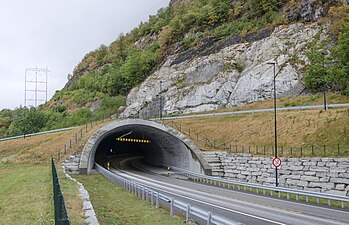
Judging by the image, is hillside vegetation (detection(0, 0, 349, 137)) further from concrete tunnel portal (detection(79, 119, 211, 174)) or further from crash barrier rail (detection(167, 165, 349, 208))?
crash barrier rail (detection(167, 165, 349, 208))

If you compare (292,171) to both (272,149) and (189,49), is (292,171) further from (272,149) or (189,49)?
(189,49)

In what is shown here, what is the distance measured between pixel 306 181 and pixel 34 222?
22.3 metres

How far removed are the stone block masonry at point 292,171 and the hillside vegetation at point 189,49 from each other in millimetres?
→ 21213

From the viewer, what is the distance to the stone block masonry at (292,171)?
88.2 feet

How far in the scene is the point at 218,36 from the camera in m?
86.9

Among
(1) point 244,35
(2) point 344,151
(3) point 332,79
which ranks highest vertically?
(1) point 244,35

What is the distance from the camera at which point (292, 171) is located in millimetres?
30812

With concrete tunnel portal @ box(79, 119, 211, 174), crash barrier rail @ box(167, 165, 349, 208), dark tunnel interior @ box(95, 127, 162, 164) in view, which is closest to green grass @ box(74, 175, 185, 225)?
crash barrier rail @ box(167, 165, 349, 208)

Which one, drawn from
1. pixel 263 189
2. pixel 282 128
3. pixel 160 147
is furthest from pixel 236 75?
pixel 263 189

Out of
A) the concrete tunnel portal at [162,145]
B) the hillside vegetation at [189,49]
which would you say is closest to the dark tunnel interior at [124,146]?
the concrete tunnel portal at [162,145]

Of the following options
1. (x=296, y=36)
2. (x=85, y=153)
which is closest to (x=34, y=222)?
(x=85, y=153)

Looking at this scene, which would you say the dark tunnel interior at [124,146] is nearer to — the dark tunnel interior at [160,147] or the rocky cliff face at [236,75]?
the dark tunnel interior at [160,147]

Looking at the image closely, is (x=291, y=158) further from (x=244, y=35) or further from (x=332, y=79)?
(x=244, y=35)

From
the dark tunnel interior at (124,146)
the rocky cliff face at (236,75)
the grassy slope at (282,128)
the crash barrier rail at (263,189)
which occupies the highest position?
the rocky cliff face at (236,75)
